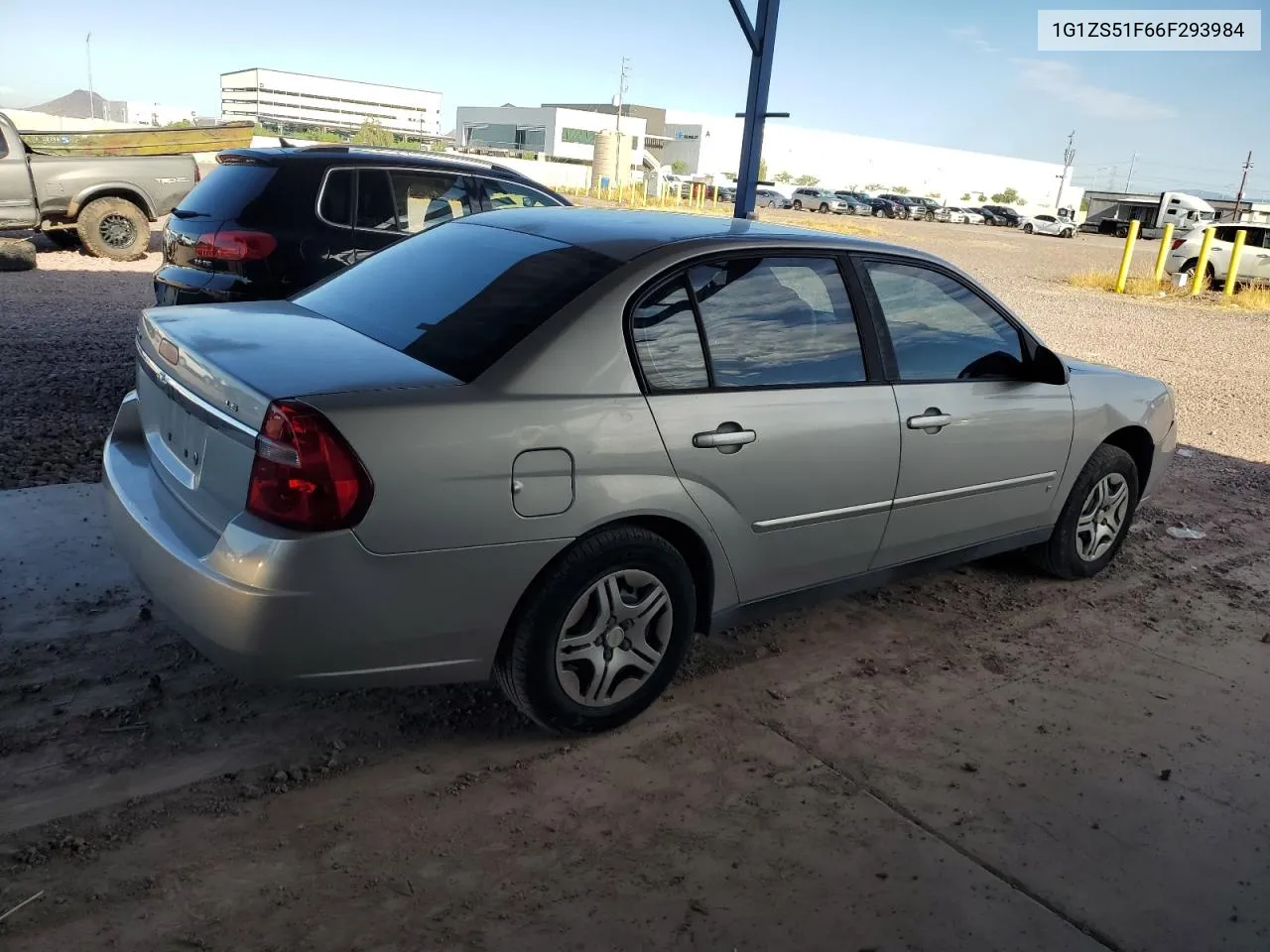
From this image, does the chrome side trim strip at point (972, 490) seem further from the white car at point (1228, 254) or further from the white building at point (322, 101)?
the white building at point (322, 101)

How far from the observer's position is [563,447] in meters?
2.89

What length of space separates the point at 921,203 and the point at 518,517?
70.9 m

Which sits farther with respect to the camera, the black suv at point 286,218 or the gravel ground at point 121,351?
the black suv at point 286,218

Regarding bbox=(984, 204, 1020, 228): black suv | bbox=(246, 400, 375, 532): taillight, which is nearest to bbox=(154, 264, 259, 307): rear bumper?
bbox=(246, 400, 375, 532): taillight

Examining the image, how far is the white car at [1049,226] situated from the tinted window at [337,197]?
60.9m

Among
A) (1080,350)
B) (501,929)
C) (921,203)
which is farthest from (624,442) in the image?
(921,203)

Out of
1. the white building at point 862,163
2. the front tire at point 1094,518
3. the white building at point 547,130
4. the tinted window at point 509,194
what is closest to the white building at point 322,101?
the white building at point 547,130

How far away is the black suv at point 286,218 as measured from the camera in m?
6.09

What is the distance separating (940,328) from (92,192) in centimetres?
1327

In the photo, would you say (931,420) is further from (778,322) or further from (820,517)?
(778,322)

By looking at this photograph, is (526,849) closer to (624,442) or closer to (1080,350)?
(624,442)

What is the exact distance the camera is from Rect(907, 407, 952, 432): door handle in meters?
3.81

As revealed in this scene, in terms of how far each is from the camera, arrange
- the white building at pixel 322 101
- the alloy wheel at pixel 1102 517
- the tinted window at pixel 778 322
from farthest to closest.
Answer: the white building at pixel 322 101 → the alloy wheel at pixel 1102 517 → the tinted window at pixel 778 322

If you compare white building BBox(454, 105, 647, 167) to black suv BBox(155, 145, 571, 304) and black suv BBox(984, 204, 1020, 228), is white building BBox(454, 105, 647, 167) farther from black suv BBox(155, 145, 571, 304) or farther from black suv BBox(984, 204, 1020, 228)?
black suv BBox(155, 145, 571, 304)
